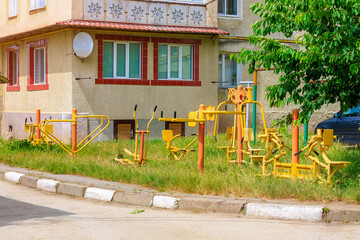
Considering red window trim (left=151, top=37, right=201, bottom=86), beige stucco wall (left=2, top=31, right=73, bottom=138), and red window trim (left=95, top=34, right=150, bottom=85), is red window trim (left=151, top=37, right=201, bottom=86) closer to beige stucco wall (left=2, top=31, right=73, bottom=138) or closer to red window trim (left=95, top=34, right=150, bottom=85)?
red window trim (left=95, top=34, right=150, bottom=85)

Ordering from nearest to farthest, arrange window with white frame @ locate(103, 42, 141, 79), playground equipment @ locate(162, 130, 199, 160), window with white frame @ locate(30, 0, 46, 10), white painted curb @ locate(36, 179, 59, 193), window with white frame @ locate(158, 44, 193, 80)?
white painted curb @ locate(36, 179, 59, 193) → playground equipment @ locate(162, 130, 199, 160) → window with white frame @ locate(103, 42, 141, 79) → window with white frame @ locate(158, 44, 193, 80) → window with white frame @ locate(30, 0, 46, 10)

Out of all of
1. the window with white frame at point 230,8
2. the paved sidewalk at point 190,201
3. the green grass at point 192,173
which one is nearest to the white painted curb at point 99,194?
the paved sidewalk at point 190,201

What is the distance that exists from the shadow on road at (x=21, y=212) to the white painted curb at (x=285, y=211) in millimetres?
2553

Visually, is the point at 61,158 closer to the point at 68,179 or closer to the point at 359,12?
the point at 68,179

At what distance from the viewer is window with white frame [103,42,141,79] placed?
844 inches

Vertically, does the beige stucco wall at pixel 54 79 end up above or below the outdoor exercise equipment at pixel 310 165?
above

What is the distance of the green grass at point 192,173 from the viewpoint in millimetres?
9180

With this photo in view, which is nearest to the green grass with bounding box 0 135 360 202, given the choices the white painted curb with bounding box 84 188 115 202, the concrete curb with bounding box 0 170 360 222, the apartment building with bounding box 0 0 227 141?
the concrete curb with bounding box 0 170 360 222

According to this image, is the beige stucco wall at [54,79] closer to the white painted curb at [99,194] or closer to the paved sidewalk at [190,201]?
the paved sidewalk at [190,201]

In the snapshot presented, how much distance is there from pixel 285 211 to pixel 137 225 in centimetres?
196

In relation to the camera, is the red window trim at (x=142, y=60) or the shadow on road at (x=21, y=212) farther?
the red window trim at (x=142, y=60)

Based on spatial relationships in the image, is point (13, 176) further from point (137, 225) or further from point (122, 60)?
point (122, 60)

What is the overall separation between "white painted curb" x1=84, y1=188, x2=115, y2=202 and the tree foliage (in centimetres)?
303

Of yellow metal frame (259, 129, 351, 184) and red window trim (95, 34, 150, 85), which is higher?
red window trim (95, 34, 150, 85)
